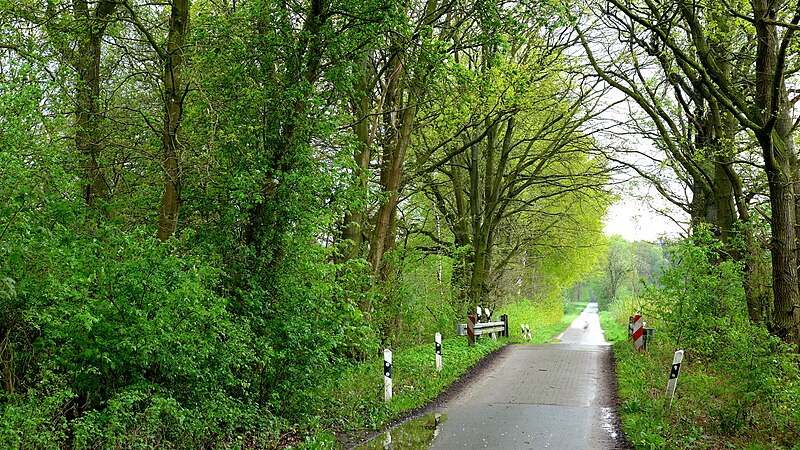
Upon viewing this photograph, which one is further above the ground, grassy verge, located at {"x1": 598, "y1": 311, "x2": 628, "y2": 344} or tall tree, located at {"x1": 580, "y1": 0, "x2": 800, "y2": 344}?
tall tree, located at {"x1": 580, "y1": 0, "x2": 800, "y2": 344}

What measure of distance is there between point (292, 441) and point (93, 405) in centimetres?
251

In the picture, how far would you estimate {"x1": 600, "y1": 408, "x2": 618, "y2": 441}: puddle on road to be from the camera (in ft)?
30.5

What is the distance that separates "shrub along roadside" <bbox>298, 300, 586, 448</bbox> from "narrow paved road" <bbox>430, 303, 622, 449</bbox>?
26.3 inches

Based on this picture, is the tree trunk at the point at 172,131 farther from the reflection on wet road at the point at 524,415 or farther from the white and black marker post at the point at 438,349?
the white and black marker post at the point at 438,349

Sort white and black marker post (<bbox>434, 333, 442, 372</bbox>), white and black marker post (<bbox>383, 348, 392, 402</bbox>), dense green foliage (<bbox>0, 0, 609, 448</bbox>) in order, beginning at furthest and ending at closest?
white and black marker post (<bbox>434, 333, 442, 372</bbox>)
white and black marker post (<bbox>383, 348, 392, 402</bbox>)
dense green foliage (<bbox>0, 0, 609, 448</bbox>)

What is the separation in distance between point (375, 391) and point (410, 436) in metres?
2.27

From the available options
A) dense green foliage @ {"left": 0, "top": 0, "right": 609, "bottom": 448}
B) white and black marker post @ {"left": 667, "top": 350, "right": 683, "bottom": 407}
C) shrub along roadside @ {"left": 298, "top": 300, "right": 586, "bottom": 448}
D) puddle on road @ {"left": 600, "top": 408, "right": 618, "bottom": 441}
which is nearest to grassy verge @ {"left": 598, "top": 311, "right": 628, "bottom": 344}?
shrub along roadside @ {"left": 298, "top": 300, "right": 586, "bottom": 448}

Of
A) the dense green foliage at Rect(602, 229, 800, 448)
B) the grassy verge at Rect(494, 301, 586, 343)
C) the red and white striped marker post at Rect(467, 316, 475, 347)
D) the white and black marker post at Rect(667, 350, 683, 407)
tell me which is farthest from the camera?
the grassy verge at Rect(494, 301, 586, 343)

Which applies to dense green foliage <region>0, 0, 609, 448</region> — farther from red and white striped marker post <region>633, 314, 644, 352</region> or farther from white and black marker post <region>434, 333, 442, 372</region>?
red and white striped marker post <region>633, 314, 644, 352</region>

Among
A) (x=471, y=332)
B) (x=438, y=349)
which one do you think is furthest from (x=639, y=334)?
(x=438, y=349)

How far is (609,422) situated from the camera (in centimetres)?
1005

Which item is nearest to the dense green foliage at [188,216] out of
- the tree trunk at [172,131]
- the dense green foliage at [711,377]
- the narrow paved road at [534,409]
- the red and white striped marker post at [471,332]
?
the tree trunk at [172,131]

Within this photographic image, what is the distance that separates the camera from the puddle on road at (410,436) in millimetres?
8516

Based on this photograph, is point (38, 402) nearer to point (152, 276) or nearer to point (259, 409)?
point (152, 276)
